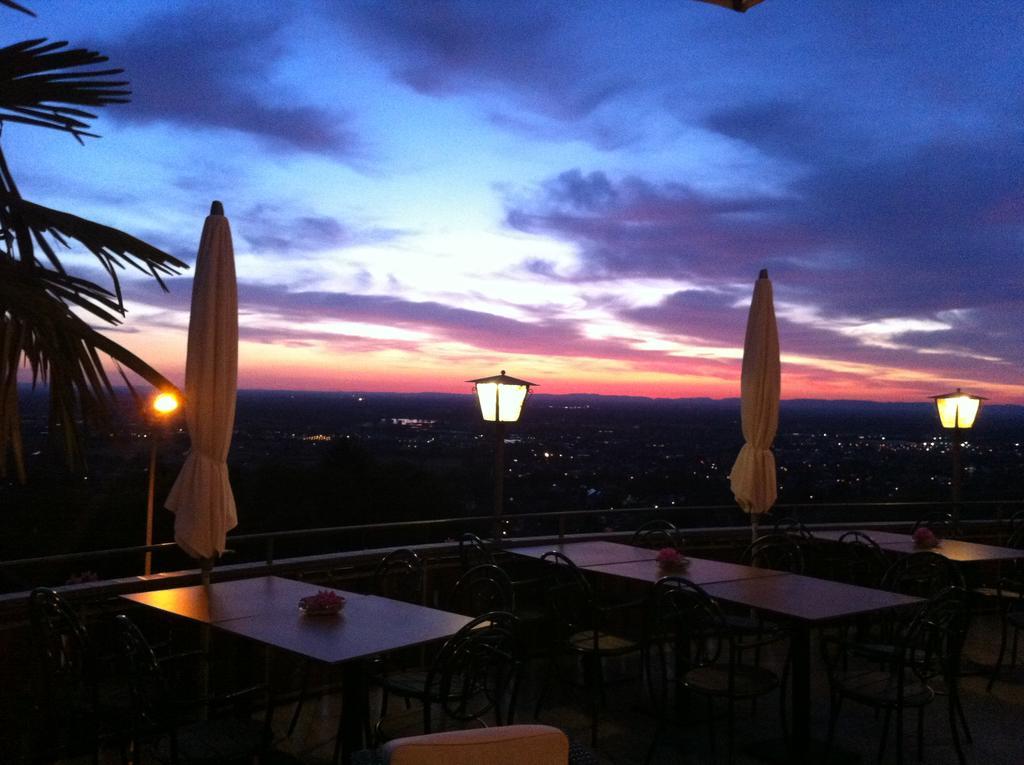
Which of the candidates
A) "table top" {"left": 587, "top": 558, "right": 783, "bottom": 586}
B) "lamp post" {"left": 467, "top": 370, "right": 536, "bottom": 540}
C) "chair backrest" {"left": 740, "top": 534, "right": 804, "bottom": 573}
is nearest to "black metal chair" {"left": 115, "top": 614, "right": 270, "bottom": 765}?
"table top" {"left": 587, "top": 558, "right": 783, "bottom": 586}

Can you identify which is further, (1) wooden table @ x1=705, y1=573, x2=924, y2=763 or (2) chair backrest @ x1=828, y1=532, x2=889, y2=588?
(2) chair backrest @ x1=828, y1=532, x2=889, y2=588

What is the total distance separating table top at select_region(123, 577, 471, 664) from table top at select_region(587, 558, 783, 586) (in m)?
1.44

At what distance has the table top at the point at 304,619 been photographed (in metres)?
3.15

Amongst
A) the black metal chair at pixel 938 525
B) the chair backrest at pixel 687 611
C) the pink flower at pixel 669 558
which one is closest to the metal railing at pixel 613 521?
the black metal chair at pixel 938 525

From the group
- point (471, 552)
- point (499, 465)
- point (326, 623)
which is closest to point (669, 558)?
point (471, 552)

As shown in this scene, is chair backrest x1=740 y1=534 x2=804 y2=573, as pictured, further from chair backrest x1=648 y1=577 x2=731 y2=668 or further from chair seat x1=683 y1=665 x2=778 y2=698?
chair seat x1=683 y1=665 x2=778 y2=698

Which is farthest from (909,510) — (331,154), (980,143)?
(331,154)

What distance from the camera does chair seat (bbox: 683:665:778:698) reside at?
3.82 m

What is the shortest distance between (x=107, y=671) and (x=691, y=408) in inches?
515

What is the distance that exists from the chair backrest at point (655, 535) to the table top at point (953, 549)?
3.92ft

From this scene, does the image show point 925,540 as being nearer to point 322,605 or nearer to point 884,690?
point 884,690

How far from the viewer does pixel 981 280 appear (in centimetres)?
1234

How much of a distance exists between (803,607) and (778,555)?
314 cm

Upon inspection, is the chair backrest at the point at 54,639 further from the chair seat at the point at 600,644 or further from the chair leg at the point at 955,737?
the chair leg at the point at 955,737
